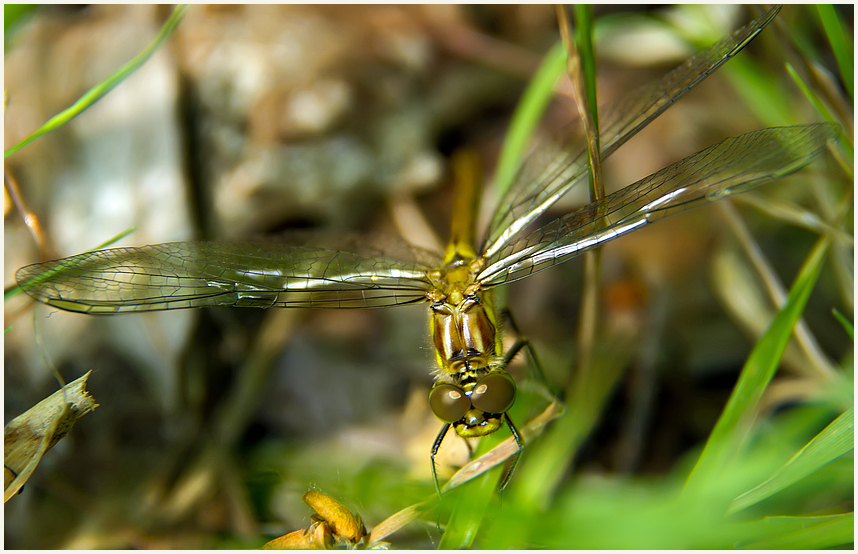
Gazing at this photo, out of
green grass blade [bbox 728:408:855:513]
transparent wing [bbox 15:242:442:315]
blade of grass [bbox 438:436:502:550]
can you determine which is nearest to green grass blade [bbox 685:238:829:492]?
green grass blade [bbox 728:408:855:513]

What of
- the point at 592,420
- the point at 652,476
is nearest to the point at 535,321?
the point at 592,420

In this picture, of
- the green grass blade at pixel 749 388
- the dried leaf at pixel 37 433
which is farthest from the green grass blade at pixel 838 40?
the dried leaf at pixel 37 433

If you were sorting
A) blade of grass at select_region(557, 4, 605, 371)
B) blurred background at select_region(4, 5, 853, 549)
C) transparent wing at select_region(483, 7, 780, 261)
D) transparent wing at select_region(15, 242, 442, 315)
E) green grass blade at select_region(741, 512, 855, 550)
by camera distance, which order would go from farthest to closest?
blurred background at select_region(4, 5, 853, 549), transparent wing at select_region(483, 7, 780, 261), transparent wing at select_region(15, 242, 442, 315), blade of grass at select_region(557, 4, 605, 371), green grass blade at select_region(741, 512, 855, 550)

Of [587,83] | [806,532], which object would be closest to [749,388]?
[806,532]

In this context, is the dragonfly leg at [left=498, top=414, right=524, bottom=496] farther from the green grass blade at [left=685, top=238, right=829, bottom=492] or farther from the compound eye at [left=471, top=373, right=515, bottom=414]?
the green grass blade at [left=685, top=238, right=829, bottom=492]

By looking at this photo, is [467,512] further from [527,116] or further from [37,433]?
[527,116]

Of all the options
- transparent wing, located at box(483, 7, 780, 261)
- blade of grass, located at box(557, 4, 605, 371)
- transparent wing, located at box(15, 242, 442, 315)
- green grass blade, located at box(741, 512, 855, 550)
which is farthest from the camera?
transparent wing, located at box(483, 7, 780, 261)

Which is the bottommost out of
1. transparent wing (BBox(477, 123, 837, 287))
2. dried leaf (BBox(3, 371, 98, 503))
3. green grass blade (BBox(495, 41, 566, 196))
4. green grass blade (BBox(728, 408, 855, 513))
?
green grass blade (BBox(728, 408, 855, 513))
